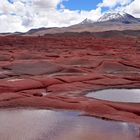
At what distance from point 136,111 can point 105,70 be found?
8736mm

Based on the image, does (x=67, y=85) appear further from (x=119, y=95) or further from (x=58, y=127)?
(x=58, y=127)

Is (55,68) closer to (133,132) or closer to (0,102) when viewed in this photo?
(0,102)

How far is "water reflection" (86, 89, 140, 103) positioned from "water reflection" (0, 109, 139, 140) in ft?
8.33

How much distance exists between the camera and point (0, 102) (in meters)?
9.23

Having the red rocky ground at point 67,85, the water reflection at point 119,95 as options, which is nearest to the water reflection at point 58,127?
the red rocky ground at point 67,85

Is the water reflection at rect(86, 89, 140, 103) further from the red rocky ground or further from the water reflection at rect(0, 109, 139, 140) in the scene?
the water reflection at rect(0, 109, 139, 140)

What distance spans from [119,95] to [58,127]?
14.2 ft

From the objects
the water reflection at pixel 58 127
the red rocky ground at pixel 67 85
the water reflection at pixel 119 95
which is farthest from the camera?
the water reflection at pixel 119 95

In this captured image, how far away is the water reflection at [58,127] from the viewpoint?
6660mm

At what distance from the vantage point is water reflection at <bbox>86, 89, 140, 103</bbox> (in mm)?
10522

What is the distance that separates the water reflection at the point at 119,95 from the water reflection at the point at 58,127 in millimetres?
2538

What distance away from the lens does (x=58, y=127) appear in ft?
23.8

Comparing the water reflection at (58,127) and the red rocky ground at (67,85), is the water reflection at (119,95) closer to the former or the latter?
the red rocky ground at (67,85)

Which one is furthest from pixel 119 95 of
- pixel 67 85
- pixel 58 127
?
pixel 58 127
